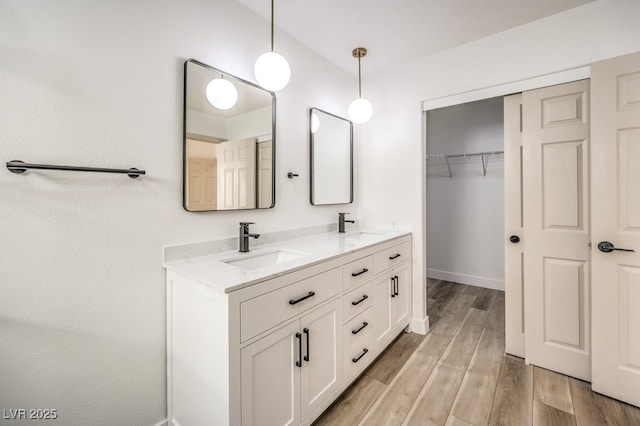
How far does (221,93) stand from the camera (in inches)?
65.2

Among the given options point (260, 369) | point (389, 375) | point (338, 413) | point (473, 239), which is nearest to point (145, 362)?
point (260, 369)

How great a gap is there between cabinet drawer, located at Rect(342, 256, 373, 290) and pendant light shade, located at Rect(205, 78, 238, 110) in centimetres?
122

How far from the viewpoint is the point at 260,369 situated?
118cm

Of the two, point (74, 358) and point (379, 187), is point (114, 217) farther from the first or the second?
point (379, 187)

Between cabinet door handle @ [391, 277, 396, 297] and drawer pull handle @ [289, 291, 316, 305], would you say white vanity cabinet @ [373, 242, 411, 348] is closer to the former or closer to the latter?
cabinet door handle @ [391, 277, 396, 297]

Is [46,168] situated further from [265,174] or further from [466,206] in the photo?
[466,206]

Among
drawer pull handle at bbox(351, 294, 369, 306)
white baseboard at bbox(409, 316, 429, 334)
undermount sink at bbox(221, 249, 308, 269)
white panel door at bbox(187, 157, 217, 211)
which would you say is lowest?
white baseboard at bbox(409, 316, 429, 334)

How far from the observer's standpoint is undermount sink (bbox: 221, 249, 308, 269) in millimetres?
1569

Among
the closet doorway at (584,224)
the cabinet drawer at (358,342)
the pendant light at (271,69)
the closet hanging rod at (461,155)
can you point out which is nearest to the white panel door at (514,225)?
the closet doorway at (584,224)

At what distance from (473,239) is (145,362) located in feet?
12.5

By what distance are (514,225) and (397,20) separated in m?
1.76

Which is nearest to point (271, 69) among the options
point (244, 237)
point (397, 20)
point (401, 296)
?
point (244, 237)

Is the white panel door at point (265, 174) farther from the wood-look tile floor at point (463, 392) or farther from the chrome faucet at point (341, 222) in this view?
the wood-look tile floor at point (463, 392)

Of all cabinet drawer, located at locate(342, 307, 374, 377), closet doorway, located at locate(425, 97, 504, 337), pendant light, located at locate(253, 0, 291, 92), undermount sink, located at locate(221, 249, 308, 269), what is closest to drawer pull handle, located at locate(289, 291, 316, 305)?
undermount sink, located at locate(221, 249, 308, 269)
